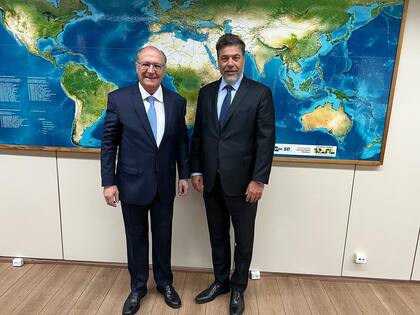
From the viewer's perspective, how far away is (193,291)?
229 cm

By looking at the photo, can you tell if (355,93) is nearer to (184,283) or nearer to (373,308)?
(373,308)

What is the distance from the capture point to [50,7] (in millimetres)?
2113

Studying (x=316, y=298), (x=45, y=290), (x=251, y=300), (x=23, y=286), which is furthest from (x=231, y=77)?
(x=23, y=286)

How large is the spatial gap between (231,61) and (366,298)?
1834mm

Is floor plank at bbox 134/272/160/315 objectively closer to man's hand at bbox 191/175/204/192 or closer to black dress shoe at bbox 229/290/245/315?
black dress shoe at bbox 229/290/245/315

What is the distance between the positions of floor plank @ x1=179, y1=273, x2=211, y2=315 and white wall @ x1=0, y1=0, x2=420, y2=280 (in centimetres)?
11

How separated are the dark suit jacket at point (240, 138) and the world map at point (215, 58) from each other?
0.34m

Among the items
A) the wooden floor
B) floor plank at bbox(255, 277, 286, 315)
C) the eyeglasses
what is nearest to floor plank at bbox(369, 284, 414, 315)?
the wooden floor

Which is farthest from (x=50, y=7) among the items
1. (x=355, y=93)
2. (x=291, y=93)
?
(x=355, y=93)

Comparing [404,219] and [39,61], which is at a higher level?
[39,61]

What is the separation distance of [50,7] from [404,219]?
2780mm

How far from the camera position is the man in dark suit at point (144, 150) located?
71.7 inches

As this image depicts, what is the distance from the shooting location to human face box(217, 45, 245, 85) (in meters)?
1.78

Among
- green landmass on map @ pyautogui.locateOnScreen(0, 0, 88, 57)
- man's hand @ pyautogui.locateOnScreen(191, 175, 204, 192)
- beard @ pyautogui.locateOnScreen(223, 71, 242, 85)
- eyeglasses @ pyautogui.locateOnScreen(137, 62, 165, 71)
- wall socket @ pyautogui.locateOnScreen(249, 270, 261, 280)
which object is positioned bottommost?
wall socket @ pyautogui.locateOnScreen(249, 270, 261, 280)
